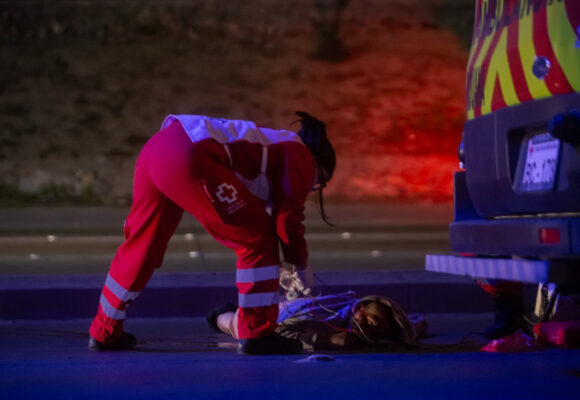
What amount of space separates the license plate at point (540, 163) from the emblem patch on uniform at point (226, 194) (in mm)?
1435

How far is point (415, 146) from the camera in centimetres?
2442

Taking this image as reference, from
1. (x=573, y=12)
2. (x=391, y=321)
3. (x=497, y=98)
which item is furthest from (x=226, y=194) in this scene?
(x=573, y=12)

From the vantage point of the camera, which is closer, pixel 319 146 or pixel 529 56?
pixel 529 56

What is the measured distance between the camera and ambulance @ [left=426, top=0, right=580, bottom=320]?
3602mm

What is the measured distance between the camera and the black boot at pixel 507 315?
5.34m

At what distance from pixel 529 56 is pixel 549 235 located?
779 millimetres

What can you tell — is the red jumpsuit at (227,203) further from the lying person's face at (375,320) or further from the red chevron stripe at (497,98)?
the red chevron stripe at (497,98)

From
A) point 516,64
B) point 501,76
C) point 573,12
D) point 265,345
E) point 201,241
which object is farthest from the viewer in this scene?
point 201,241

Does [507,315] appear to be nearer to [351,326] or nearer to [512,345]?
[512,345]

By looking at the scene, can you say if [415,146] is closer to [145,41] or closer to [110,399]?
[145,41]

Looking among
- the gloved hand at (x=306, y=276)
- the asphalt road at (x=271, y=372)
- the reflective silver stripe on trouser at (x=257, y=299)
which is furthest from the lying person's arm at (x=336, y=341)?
the reflective silver stripe on trouser at (x=257, y=299)

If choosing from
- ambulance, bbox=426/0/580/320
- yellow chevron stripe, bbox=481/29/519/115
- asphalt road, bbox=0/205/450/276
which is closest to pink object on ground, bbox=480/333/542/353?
ambulance, bbox=426/0/580/320

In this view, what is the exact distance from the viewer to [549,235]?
3680 millimetres

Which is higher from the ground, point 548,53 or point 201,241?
point 548,53
